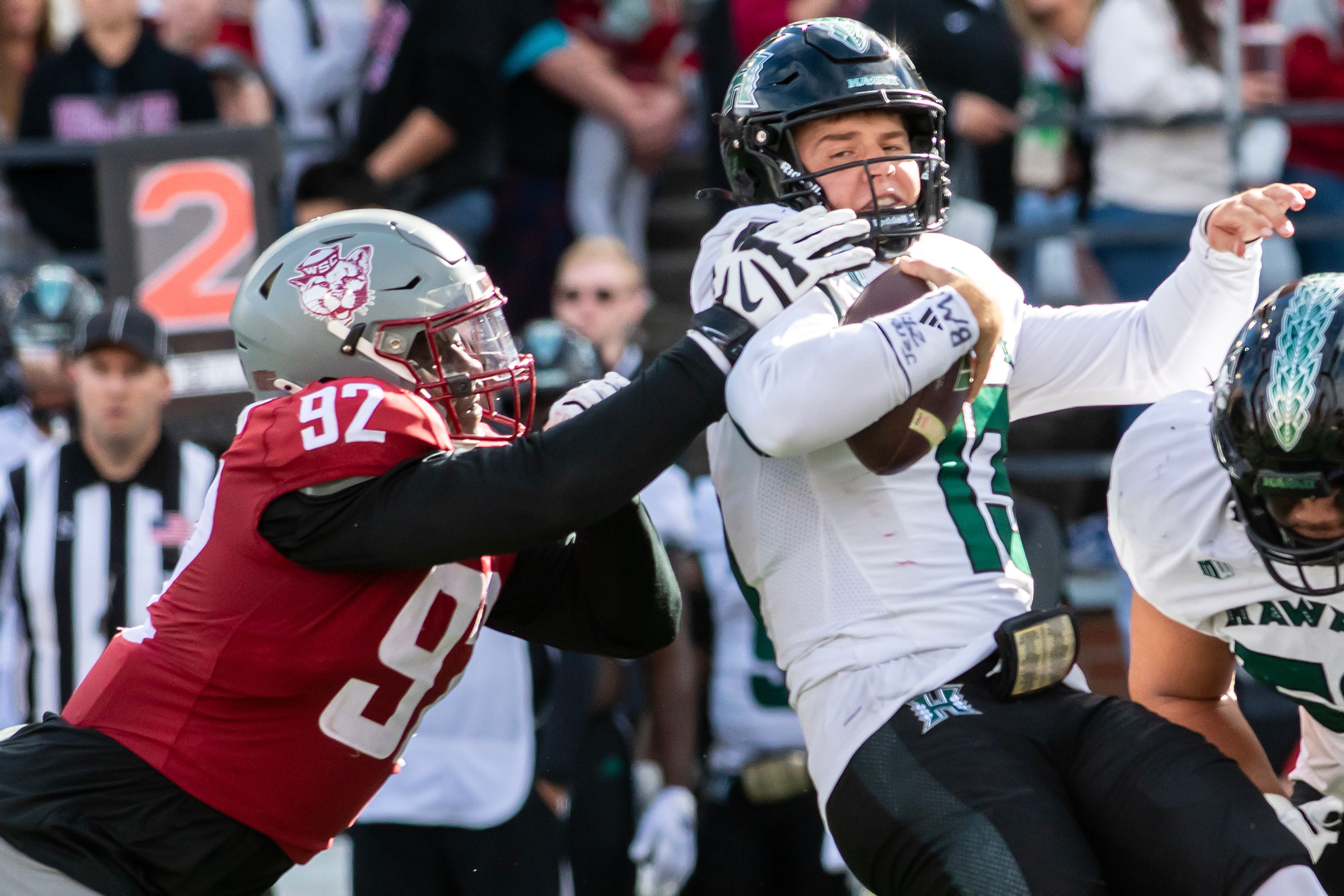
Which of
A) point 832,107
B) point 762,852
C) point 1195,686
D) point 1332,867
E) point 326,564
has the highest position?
point 832,107

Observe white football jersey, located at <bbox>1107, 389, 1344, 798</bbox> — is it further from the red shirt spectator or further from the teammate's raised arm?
the red shirt spectator

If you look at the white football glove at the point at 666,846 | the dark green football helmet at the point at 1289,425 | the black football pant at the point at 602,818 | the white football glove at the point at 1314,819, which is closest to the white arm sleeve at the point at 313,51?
the black football pant at the point at 602,818

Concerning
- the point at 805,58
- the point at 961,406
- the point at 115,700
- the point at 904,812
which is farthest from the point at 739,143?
the point at 115,700

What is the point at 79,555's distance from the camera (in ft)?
16.1

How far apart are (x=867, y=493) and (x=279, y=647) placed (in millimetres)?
950

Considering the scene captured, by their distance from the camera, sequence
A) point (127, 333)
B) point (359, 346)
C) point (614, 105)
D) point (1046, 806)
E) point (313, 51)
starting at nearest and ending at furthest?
1. point (1046, 806)
2. point (359, 346)
3. point (127, 333)
4. point (614, 105)
5. point (313, 51)

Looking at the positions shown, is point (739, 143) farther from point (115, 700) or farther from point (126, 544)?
point (126, 544)

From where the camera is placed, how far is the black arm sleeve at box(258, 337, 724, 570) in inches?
101

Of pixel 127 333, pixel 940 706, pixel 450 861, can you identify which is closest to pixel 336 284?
pixel 940 706

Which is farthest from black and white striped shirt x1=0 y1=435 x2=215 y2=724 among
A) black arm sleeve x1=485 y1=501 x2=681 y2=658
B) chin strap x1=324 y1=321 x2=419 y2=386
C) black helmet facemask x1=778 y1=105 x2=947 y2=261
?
black helmet facemask x1=778 y1=105 x2=947 y2=261

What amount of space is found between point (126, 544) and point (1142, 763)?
3.25 meters

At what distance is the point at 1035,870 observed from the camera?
243 centimetres

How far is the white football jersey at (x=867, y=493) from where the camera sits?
2607 mm

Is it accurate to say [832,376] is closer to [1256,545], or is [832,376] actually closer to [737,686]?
[1256,545]
